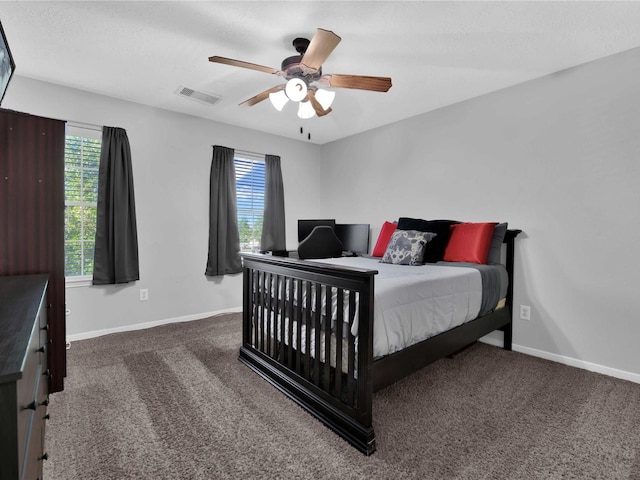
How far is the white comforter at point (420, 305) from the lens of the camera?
5.43 feet

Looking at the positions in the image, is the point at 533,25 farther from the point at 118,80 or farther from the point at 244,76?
the point at 118,80

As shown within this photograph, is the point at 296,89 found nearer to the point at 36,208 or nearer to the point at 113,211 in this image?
the point at 36,208

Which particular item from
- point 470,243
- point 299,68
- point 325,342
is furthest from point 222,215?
point 470,243

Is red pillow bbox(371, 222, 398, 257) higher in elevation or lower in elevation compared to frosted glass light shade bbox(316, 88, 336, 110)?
lower

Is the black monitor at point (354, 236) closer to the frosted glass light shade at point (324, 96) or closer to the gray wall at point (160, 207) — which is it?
the gray wall at point (160, 207)

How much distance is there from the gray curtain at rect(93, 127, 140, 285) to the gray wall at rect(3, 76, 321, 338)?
4.6 inches

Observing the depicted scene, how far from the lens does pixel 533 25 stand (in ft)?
6.54

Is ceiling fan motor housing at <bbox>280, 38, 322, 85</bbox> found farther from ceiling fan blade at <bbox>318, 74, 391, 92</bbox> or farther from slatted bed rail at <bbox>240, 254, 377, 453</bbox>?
slatted bed rail at <bbox>240, 254, 377, 453</bbox>

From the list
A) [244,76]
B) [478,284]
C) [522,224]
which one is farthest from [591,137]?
[244,76]

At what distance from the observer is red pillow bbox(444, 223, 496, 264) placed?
8.95 ft

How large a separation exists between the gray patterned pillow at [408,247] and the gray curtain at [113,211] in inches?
98.6

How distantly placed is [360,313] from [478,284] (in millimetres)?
1289

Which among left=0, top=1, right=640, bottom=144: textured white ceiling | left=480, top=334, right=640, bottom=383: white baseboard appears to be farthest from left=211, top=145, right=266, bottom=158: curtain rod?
left=480, top=334, right=640, bottom=383: white baseboard

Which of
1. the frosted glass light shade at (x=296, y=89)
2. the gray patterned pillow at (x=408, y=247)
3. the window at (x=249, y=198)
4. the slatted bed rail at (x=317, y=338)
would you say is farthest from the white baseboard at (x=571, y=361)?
the window at (x=249, y=198)
